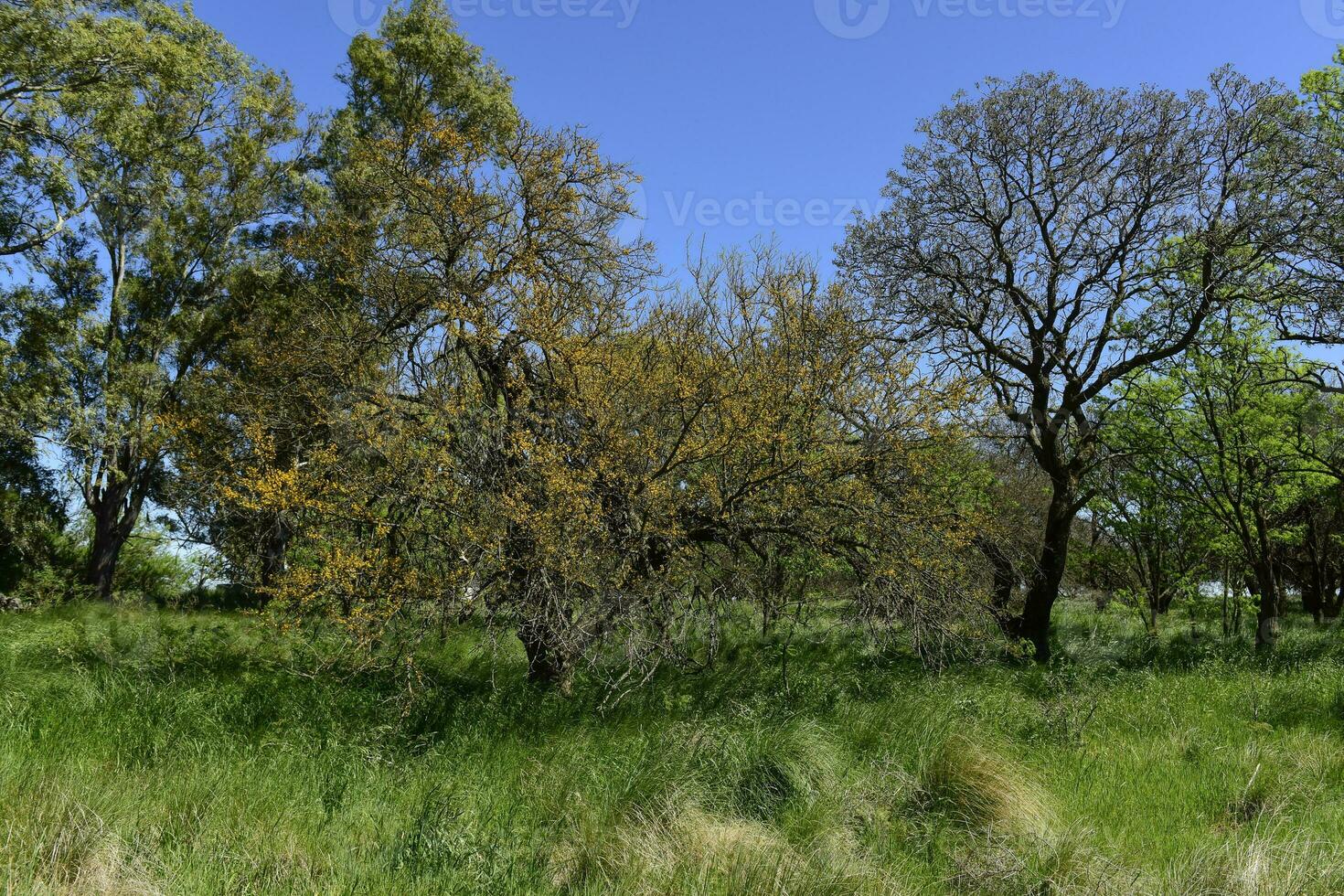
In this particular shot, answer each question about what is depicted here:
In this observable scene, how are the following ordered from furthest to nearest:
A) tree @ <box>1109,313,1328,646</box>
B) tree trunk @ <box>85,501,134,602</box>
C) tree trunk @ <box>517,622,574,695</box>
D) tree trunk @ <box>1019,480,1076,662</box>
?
tree trunk @ <box>85,501,134,602</box> → tree trunk @ <box>1019,480,1076,662</box> → tree @ <box>1109,313,1328,646</box> → tree trunk @ <box>517,622,574,695</box>

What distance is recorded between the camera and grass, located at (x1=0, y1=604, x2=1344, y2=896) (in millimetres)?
4031

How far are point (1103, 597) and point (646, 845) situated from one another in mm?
26346

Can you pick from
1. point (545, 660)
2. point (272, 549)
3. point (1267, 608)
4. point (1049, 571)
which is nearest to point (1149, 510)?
point (1267, 608)

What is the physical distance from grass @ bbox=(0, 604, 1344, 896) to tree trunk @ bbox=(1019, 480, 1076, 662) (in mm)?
3026

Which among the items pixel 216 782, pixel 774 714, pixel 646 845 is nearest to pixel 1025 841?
pixel 646 845

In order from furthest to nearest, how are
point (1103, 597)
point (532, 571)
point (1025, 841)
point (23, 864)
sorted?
point (1103, 597)
point (532, 571)
point (1025, 841)
point (23, 864)

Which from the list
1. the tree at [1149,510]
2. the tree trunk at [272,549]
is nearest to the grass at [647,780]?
the tree trunk at [272,549]

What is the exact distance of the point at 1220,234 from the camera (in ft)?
36.8

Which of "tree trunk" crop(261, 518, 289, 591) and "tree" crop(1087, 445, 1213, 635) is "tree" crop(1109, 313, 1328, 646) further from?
"tree trunk" crop(261, 518, 289, 591)

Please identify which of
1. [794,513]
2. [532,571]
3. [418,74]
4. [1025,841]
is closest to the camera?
[1025,841]

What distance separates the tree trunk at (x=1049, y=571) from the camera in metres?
12.5

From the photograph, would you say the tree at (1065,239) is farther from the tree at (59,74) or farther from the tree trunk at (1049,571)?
the tree at (59,74)

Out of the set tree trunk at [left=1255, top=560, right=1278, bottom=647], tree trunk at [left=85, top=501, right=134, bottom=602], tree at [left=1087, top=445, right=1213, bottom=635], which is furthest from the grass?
tree trunk at [left=85, top=501, right=134, bottom=602]

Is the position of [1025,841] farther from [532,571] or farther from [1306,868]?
[532,571]
